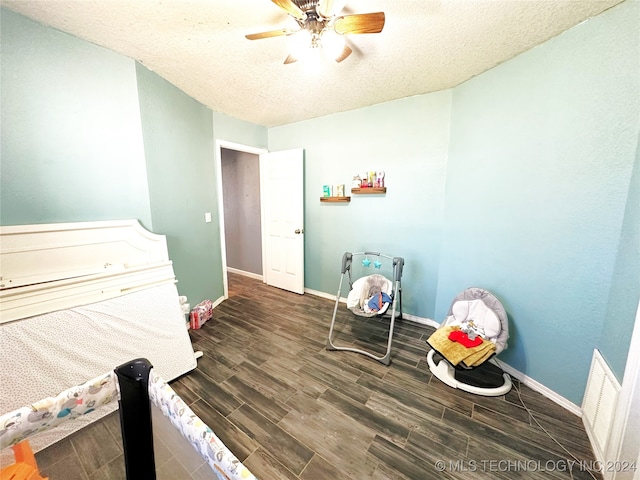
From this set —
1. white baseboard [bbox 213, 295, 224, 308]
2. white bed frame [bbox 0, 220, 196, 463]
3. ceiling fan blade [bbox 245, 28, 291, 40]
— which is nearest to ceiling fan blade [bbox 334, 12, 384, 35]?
ceiling fan blade [bbox 245, 28, 291, 40]

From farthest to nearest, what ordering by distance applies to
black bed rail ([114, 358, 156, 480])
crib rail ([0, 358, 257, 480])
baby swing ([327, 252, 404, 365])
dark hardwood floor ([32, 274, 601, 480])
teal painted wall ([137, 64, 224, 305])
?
baby swing ([327, 252, 404, 365])
teal painted wall ([137, 64, 224, 305])
dark hardwood floor ([32, 274, 601, 480])
black bed rail ([114, 358, 156, 480])
crib rail ([0, 358, 257, 480])

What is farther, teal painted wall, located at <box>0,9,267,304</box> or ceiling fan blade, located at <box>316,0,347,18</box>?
teal painted wall, located at <box>0,9,267,304</box>

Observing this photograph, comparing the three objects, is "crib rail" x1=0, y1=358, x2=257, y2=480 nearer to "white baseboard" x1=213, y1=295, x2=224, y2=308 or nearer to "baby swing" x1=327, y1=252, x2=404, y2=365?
"baby swing" x1=327, y1=252, x2=404, y2=365

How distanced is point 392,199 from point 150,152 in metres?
2.45

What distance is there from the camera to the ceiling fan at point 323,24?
3.86 ft

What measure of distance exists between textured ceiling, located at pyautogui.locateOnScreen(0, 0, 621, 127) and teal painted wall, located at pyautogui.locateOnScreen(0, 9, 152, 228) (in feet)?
0.49

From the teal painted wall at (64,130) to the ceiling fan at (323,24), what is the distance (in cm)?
125

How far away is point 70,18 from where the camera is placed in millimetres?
1429

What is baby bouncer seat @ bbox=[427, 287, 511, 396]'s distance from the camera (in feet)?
5.50

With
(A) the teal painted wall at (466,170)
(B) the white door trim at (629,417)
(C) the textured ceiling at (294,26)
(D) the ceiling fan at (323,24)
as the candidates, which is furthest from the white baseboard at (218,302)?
(B) the white door trim at (629,417)

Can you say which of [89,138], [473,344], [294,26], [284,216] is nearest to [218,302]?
[284,216]

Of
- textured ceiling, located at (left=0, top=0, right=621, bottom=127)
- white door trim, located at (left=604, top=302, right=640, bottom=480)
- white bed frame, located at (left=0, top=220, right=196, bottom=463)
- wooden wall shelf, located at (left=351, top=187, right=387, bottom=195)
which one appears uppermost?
textured ceiling, located at (left=0, top=0, right=621, bottom=127)

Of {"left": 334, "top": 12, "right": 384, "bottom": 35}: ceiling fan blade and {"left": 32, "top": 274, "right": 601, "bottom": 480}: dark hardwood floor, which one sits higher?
{"left": 334, "top": 12, "right": 384, "bottom": 35}: ceiling fan blade

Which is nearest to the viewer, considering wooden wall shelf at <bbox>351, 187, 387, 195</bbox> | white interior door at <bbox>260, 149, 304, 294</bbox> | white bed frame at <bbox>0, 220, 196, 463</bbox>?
white bed frame at <bbox>0, 220, 196, 463</bbox>
